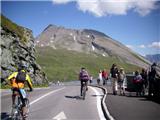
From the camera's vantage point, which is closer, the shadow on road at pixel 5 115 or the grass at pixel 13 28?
the shadow on road at pixel 5 115

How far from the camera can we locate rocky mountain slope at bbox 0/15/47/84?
117 ft

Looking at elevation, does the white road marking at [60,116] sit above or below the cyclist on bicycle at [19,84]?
below

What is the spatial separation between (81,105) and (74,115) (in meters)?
3.33

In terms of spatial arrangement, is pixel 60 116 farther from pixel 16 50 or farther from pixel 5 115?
pixel 16 50

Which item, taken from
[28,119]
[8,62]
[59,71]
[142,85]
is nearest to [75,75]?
[59,71]

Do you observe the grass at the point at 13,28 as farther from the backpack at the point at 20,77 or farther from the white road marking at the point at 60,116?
the backpack at the point at 20,77

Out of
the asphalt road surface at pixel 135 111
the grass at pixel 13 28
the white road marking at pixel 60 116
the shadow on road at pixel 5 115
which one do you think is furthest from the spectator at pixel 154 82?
the grass at pixel 13 28

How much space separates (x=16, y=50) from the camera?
39.3 metres

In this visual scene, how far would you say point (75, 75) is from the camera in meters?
136

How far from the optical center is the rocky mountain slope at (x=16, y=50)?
3564cm

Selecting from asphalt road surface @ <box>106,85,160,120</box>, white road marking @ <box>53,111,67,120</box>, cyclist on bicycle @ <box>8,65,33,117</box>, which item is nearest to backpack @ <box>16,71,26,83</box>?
cyclist on bicycle @ <box>8,65,33,117</box>

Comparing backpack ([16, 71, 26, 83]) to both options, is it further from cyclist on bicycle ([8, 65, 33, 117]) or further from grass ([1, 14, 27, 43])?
grass ([1, 14, 27, 43])

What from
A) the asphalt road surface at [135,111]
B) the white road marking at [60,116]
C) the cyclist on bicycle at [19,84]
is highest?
the cyclist on bicycle at [19,84]

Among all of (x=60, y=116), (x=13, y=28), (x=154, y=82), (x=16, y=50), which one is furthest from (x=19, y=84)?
(x=13, y=28)
